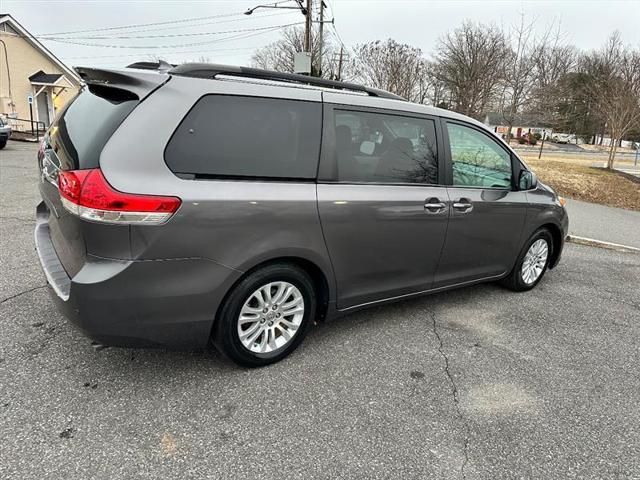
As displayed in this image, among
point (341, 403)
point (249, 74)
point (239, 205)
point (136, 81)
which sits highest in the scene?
point (249, 74)

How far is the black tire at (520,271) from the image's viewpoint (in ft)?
14.8

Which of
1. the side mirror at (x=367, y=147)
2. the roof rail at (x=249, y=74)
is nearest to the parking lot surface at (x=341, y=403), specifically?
the side mirror at (x=367, y=147)

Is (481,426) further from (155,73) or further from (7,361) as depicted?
(7,361)

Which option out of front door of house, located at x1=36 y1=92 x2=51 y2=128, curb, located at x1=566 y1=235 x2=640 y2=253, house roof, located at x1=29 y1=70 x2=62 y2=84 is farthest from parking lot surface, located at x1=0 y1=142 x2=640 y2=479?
front door of house, located at x1=36 y1=92 x2=51 y2=128

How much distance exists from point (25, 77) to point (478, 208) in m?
30.0

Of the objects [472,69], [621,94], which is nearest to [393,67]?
[472,69]

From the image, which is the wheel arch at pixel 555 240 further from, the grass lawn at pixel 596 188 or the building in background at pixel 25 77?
the building in background at pixel 25 77

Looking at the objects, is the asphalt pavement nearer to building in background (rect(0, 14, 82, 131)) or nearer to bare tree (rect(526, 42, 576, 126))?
bare tree (rect(526, 42, 576, 126))

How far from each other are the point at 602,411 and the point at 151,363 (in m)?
2.76

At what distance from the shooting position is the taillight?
89.2 inches

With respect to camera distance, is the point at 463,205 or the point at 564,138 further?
the point at 564,138

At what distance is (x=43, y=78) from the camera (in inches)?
1053

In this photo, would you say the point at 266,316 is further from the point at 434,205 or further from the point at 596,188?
the point at 596,188

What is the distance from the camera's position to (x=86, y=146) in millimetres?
2428
